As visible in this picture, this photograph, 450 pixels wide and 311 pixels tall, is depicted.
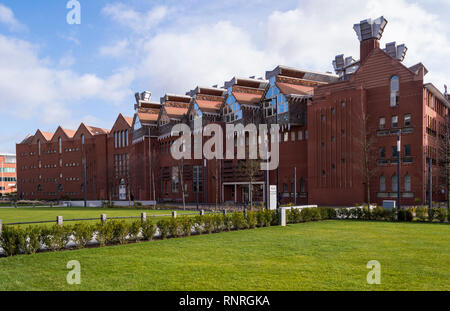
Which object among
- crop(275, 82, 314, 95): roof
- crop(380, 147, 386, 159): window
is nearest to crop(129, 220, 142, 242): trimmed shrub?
crop(380, 147, 386, 159): window

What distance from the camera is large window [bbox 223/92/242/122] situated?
156 feet

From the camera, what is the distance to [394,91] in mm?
36344

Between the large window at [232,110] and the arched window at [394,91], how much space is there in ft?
56.9

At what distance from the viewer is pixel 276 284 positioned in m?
8.46

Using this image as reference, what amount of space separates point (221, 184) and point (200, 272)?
4052 centimetres

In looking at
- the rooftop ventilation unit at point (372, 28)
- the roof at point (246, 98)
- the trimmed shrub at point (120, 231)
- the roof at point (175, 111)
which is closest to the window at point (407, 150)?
the rooftop ventilation unit at point (372, 28)

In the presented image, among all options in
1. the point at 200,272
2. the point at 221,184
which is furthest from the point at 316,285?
the point at 221,184

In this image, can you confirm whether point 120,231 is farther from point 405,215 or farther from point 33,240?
point 405,215

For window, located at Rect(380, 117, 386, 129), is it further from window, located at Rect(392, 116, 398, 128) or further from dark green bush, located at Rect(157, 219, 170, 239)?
dark green bush, located at Rect(157, 219, 170, 239)

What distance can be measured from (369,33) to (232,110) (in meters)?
17.7

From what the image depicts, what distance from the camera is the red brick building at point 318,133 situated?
35.7m
